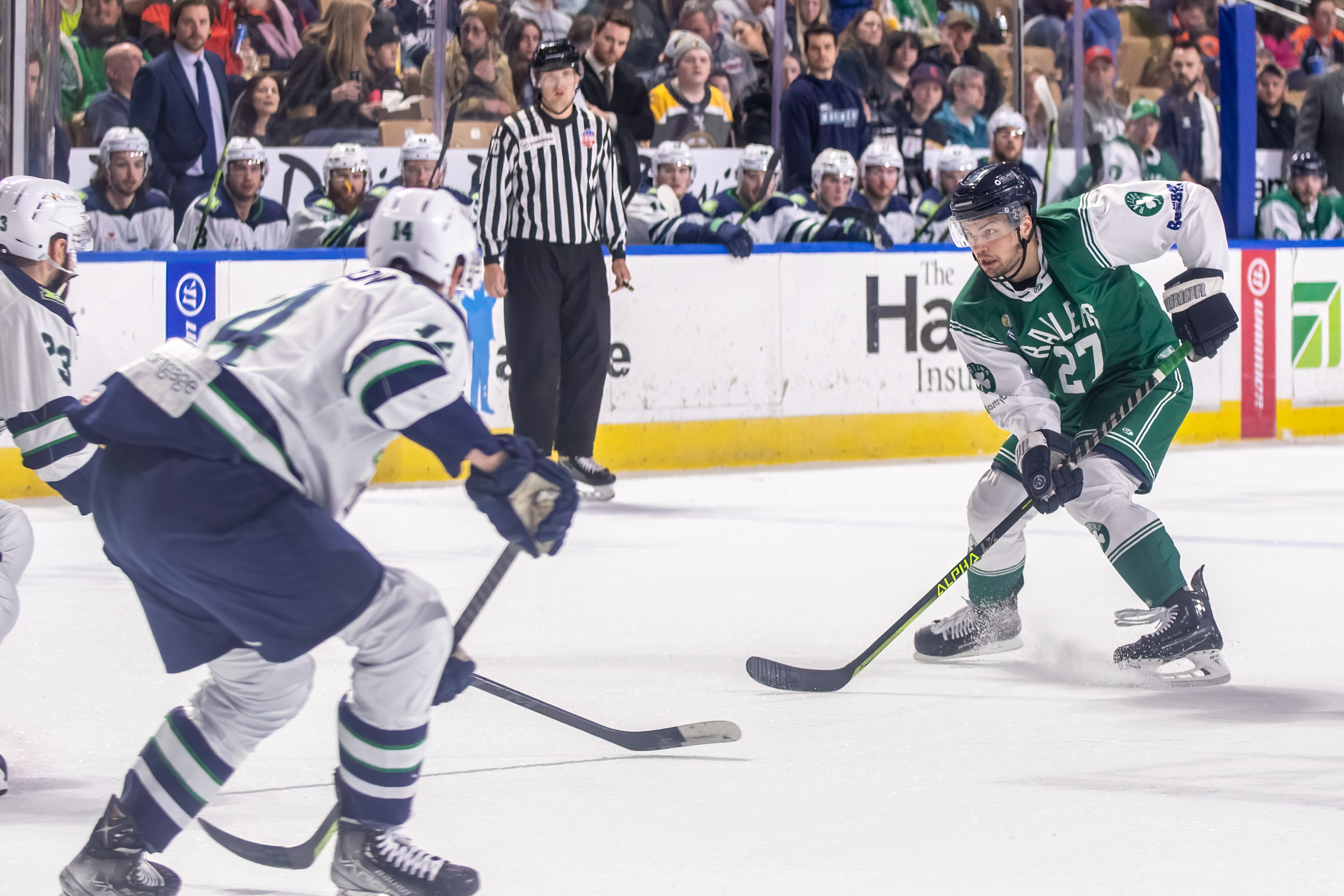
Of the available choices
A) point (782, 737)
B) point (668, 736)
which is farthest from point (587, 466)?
point (668, 736)

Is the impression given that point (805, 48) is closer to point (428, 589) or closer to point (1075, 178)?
point (1075, 178)

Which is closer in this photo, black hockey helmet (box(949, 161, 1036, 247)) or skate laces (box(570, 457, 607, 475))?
black hockey helmet (box(949, 161, 1036, 247))

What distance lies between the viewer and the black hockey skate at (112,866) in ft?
5.81

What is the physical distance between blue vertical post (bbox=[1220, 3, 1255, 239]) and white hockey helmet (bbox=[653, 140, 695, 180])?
2.52 m

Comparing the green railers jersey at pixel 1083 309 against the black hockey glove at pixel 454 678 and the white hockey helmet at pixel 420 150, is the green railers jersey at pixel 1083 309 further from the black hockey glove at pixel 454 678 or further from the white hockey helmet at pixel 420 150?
the white hockey helmet at pixel 420 150

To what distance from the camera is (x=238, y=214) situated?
Answer: 21.6 ft

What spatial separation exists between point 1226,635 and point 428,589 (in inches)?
83.9

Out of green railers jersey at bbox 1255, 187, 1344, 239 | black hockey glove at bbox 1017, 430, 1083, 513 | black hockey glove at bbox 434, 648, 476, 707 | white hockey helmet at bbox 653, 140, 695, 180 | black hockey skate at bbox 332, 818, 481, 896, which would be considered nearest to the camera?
black hockey skate at bbox 332, 818, 481, 896

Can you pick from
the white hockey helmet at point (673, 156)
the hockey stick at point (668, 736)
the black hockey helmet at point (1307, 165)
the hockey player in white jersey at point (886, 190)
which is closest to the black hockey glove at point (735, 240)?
the white hockey helmet at point (673, 156)

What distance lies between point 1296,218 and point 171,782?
7725 millimetres

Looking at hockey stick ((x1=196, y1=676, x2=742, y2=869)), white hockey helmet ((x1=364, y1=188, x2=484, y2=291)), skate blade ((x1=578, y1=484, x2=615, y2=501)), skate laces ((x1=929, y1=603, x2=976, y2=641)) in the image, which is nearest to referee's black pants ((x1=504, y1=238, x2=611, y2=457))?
skate blade ((x1=578, y1=484, x2=615, y2=501))

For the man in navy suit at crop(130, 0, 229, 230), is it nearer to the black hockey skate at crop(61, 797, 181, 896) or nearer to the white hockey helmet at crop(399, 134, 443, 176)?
the white hockey helmet at crop(399, 134, 443, 176)

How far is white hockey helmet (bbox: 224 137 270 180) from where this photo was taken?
6.59m

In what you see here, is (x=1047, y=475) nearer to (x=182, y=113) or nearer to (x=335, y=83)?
(x=182, y=113)
